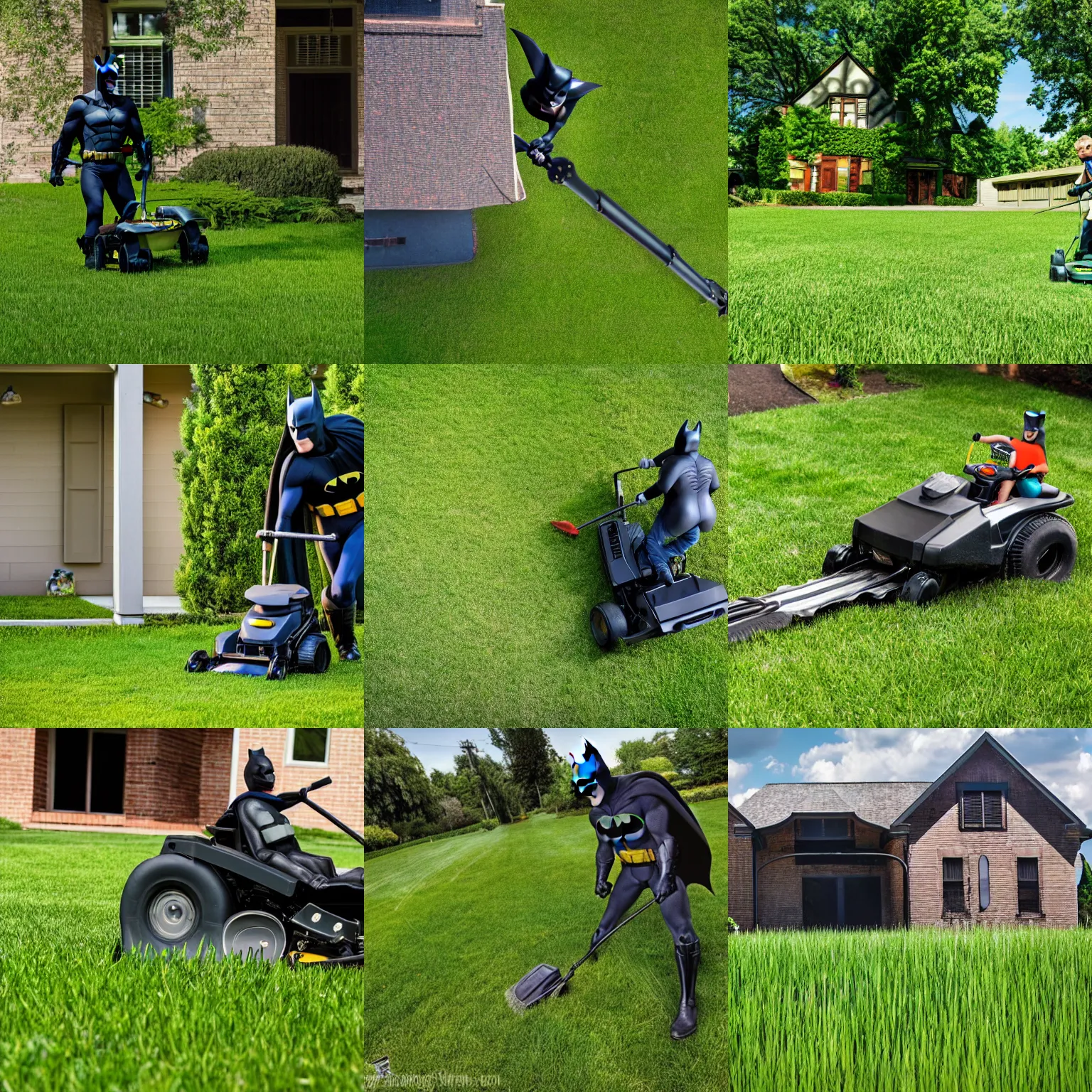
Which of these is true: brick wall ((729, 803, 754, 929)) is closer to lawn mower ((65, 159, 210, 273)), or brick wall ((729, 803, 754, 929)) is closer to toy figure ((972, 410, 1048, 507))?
toy figure ((972, 410, 1048, 507))

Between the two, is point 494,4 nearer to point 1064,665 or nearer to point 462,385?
point 462,385

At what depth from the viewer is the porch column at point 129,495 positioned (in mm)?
6918

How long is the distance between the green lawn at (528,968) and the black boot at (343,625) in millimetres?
1270

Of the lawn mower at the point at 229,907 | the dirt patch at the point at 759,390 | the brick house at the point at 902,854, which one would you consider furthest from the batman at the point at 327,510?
the brick house at the point at 902,854

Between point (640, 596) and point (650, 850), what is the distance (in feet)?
4.79

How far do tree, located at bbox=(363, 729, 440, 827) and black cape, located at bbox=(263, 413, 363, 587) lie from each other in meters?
1.11

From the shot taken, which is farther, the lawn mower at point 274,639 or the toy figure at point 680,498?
the lawn mower at point 274,639

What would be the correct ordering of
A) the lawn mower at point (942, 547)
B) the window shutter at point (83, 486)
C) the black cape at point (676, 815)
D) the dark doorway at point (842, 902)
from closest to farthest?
the black cape at point (676, 815), the lawn mower at point (942, 547), the dark doorway at point (842, 902), the window shutter at point (83, 486)

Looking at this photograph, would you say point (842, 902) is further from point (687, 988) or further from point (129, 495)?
point (129, 495)

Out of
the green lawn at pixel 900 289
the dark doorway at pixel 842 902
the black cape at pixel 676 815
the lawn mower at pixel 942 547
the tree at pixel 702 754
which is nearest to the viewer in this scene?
the black cape at pixel 676 815

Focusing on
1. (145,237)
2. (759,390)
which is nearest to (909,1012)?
(759,390)

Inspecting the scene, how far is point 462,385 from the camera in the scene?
7016 mm

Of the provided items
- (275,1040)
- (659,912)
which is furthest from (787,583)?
(275,1040)

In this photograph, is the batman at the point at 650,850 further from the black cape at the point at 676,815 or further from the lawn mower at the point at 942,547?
the lawn mower at the point at 942,547
